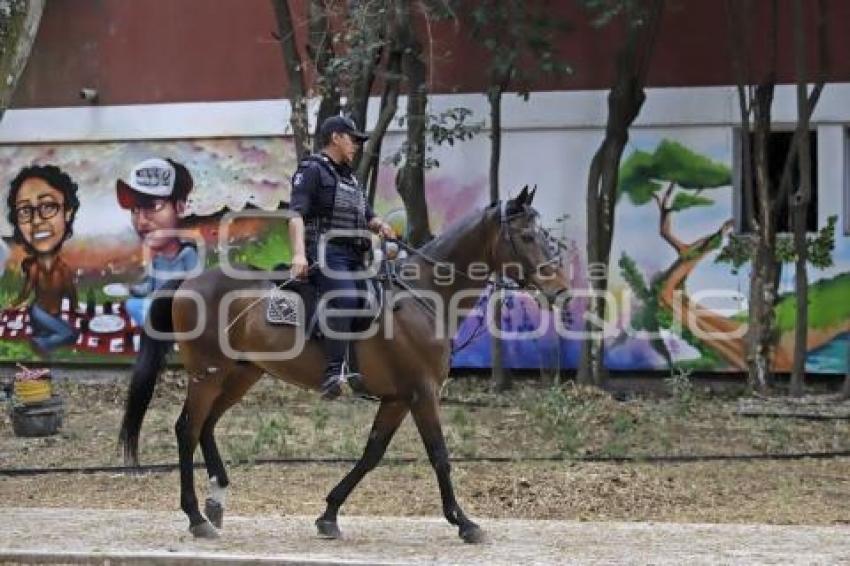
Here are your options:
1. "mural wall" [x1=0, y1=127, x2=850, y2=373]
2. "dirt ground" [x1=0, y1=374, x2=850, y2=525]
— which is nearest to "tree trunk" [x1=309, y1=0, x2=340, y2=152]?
"mural wall" [x1=0, y1=127, x2=850, y2=373]

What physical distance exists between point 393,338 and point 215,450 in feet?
5.83

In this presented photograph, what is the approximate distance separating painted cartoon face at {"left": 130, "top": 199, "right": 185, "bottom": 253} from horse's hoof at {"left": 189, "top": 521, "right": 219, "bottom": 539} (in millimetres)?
11745

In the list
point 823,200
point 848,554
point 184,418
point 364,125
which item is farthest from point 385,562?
point 823,200

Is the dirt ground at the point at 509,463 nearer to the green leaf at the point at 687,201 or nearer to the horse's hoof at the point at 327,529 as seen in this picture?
the horse's hoof at the point at 327,529

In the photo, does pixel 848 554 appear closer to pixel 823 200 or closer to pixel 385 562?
pixel 385 562

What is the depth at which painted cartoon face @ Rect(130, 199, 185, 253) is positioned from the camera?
2156 centimetres

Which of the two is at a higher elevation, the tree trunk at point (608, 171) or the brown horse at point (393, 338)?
the tree trunk at point (608, 171)

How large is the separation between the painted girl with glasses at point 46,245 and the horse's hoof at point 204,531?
12302 millimetres

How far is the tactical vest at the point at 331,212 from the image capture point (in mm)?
9930

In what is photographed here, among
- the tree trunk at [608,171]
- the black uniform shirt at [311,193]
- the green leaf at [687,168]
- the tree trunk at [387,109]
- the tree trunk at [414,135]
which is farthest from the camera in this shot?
the green leaf at [687,168]

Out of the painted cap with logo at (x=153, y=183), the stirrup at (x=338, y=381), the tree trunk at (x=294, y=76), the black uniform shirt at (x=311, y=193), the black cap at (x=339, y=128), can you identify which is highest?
the tree trunk at (x=294, y=76)

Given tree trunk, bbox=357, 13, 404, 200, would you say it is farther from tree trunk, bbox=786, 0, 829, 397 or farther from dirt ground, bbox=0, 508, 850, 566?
dirt ground, bbox=0, 508, 850, 566

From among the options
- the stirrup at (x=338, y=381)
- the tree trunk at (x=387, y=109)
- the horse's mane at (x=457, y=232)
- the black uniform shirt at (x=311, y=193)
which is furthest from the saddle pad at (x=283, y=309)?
the tree trunk at (x=387, y=109)

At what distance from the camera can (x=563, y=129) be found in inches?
768
